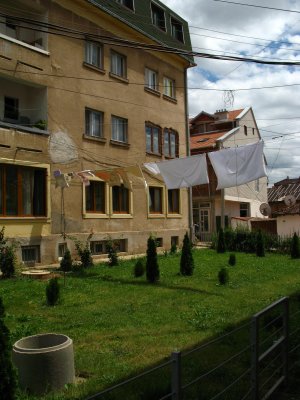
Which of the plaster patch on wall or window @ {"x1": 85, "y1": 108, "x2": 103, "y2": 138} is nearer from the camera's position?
the plaster patch on wall

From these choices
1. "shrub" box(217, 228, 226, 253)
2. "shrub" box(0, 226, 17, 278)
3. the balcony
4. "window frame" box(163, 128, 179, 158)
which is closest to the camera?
"shrub" box(0, 226, 17, 278)

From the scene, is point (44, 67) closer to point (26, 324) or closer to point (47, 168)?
point (47, 168)

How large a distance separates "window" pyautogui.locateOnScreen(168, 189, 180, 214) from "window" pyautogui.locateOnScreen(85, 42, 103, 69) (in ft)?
27.2

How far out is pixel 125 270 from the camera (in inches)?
643

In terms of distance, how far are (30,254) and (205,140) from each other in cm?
2692

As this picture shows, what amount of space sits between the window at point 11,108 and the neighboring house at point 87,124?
39 millimetres

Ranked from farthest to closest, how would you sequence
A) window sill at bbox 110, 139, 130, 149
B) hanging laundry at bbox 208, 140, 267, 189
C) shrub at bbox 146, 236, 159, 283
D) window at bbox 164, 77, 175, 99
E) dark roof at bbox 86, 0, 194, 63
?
Result: window at bbox 164, 77, 175, 99, window sill at bbox 110, 139, 130, 149, dark roof at bbox 86, 0, 194, 63, shrub at bbox 146, 236, 159, 283, hanging laundry at bbox 208, 140, 267, 189

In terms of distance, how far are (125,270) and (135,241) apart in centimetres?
630

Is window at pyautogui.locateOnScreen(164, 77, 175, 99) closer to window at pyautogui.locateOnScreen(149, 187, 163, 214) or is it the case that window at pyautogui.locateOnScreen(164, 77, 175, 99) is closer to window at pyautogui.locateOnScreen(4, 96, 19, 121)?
window at pyautogui.locateOnScreen(149, 187, 163, 214)

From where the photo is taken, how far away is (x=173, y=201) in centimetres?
2642

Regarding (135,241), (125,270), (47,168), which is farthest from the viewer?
(135,241)

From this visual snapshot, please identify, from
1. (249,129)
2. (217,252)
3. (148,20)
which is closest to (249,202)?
(249,129)

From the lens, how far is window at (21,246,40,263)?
669 inches

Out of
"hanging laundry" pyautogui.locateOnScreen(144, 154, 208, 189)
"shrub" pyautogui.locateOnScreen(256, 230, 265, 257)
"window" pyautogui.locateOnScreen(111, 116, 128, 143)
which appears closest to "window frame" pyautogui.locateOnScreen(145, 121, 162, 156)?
"window" pyautogui.locateOnScreen(111, 116, 128, 143)
